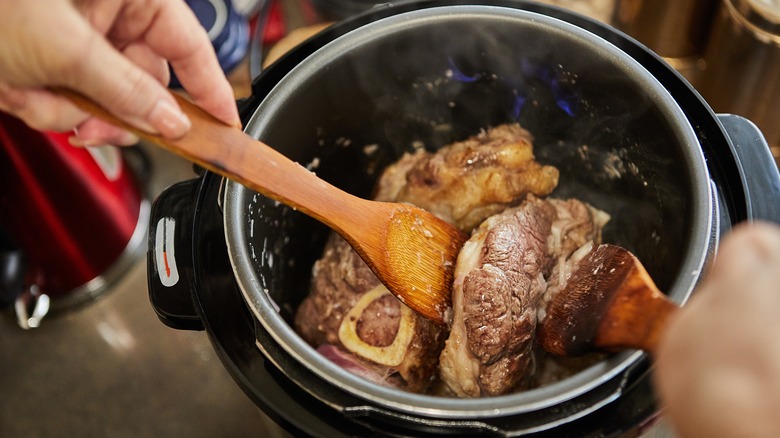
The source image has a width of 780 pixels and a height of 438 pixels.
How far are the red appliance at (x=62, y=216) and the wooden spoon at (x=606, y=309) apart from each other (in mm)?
1453

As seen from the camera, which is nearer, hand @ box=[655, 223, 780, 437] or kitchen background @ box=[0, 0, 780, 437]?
hand @ box=[655, 223, 780, 437]

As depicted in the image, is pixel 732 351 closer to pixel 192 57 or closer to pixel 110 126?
pixel 192 57

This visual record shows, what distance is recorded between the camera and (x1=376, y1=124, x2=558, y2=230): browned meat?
131cm

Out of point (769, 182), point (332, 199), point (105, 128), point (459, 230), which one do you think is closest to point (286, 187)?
point (332, 199)

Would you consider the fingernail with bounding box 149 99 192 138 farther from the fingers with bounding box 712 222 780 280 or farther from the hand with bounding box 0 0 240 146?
the fingers with bounding box 712 222 780 280

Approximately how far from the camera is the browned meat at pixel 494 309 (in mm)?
1054

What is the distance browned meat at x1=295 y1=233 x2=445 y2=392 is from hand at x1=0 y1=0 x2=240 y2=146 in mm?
459

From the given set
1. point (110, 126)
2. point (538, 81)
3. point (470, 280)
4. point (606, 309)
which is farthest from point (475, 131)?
point (110, 126)

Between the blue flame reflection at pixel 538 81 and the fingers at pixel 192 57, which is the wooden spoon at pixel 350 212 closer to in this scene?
the fingers at pixel 192 57

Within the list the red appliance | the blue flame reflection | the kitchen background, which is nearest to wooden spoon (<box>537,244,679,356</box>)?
the blue flame reflection

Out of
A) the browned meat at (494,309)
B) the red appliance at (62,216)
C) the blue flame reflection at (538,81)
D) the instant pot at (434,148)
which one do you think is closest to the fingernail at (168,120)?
the instant pot at (434,148)

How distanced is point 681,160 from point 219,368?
1465mm

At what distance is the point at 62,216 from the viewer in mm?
1967

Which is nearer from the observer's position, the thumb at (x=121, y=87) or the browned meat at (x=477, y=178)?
the thumb at (x=121, y=87)
